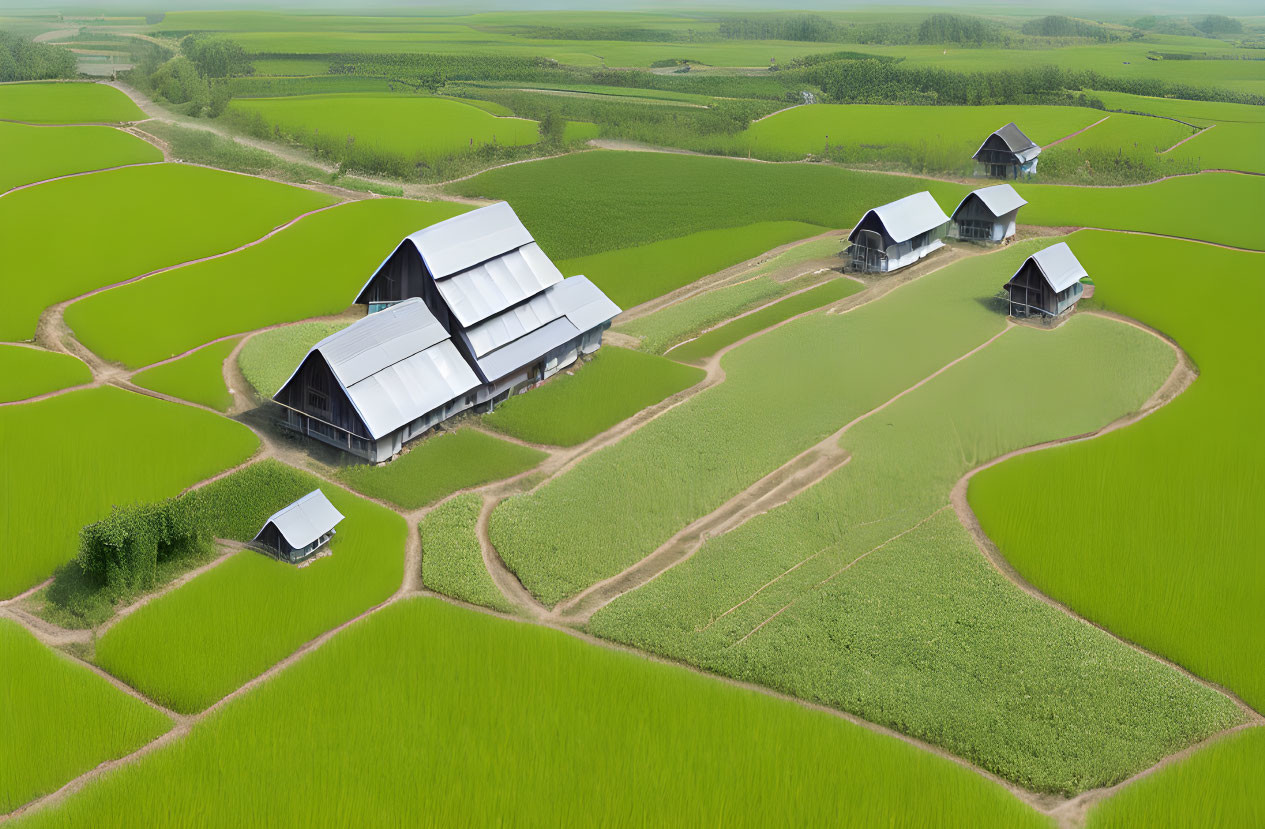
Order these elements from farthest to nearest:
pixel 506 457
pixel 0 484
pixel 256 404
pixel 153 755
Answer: pixel 256 404 → pixel 506 457 → pixel 0 484 → pixel 153 755

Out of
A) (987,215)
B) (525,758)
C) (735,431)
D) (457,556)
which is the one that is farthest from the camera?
(987,215)

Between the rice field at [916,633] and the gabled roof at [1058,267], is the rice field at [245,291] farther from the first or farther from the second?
the gabled roof at [1058,267]

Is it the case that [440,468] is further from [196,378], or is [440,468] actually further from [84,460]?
[196,378]

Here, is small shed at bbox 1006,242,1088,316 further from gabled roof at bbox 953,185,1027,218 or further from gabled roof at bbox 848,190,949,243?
gabled roof at bbox 953,185,1027,218

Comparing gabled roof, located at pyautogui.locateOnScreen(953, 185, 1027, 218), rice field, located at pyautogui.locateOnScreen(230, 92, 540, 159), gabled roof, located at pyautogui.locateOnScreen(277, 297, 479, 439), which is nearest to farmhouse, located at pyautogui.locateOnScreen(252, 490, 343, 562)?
gabled roof, located at pyautogui.locateOnScreen(277, 297, 479, 439)

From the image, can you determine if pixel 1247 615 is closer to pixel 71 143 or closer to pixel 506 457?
pixel 506 457

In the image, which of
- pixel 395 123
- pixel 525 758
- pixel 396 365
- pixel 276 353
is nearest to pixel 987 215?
pixel 396 365

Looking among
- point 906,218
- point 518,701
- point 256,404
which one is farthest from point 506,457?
point 906,218

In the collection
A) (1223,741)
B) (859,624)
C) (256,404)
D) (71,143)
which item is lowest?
(1223,741)
